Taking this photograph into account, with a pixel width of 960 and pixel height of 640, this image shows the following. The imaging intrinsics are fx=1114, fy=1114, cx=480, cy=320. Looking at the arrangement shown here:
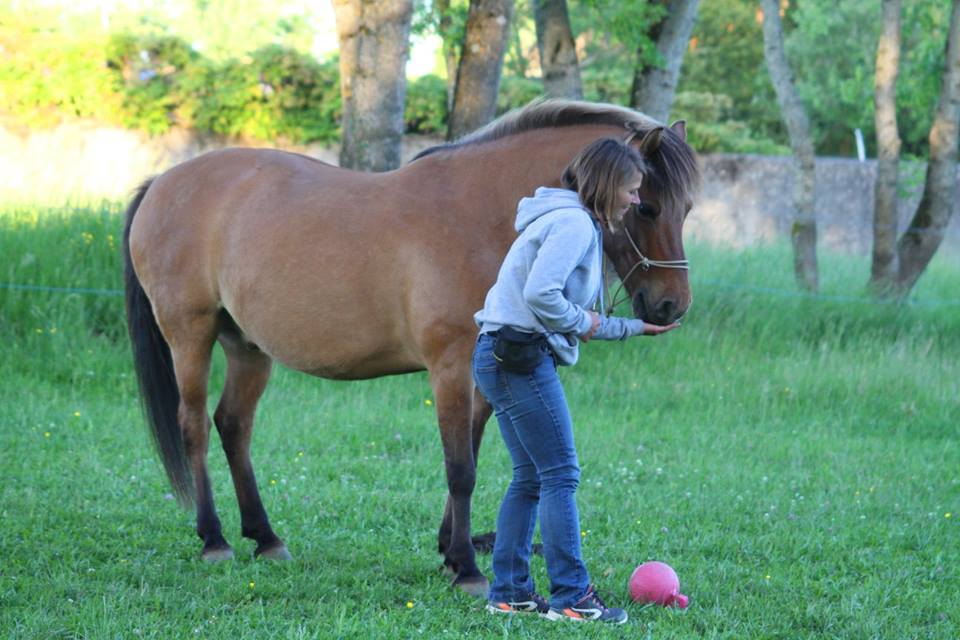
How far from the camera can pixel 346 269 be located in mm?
5055

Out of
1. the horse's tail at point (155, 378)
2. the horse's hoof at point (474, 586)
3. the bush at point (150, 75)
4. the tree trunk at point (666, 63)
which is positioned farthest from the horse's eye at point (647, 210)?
the bush at point (150, 75)

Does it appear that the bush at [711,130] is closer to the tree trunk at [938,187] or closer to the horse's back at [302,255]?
the tree trunk at [938,187]

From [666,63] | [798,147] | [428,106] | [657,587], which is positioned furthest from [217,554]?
[428,106]

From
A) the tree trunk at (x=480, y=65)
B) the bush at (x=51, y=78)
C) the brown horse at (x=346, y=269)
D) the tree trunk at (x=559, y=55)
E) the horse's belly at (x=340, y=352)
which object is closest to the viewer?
the brown horse at (x=346, y=269)

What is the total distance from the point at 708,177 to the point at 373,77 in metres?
11.5

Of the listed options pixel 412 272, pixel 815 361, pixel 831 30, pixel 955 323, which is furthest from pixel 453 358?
pixel 831 30

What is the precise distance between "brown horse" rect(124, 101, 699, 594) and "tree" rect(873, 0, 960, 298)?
323 inches

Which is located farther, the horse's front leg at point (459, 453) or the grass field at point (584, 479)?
the horse's front leg at point (459, 453)

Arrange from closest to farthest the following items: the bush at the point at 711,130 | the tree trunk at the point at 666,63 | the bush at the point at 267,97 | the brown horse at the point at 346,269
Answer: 1. the brown horse at the point at 346,269
2. the tree trunk at the point at 666,63
3. the bush at the point at 267,97
4. the bush at the point at 711,130

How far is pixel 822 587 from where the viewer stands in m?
4.96

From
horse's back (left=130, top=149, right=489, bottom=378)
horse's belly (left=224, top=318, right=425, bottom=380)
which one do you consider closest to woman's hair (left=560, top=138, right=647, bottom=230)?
horse's back (left=130, top=149, right=489, bottom=378)

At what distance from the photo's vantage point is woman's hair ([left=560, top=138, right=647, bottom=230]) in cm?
403

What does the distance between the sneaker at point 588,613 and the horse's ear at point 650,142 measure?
5.81 ft

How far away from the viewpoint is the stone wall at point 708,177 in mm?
12781
